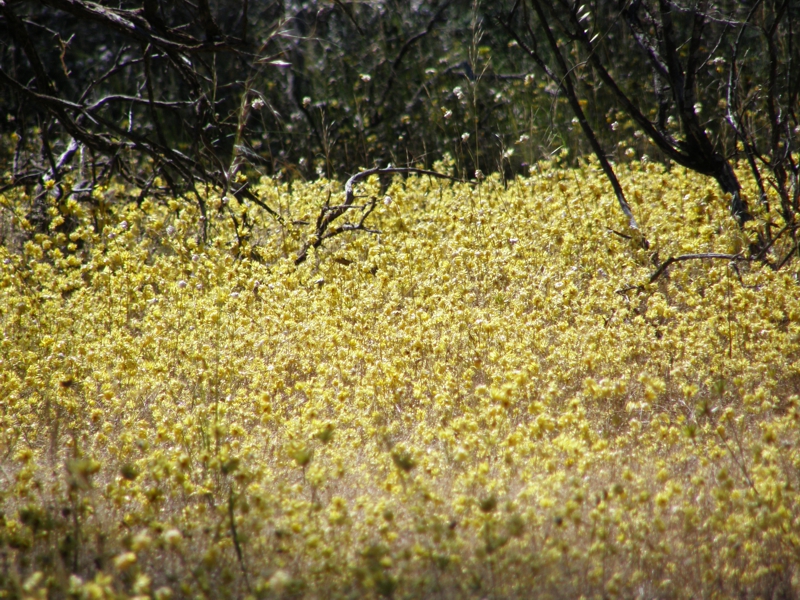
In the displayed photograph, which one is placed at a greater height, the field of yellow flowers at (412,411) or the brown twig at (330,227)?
the brown twig at (330,227)

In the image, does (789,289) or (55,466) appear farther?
(789,289)

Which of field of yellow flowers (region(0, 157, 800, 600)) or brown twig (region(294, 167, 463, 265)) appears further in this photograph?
brown twig (region(294, 167, 463, 265))

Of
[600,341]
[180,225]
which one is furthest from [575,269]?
[180,225]

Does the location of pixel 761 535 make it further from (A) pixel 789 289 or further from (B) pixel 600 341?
(A) pixel 789 289

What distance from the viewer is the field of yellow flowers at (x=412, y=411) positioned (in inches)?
85.7

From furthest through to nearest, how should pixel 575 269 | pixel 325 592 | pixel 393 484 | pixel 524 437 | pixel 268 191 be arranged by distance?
pixel 268 191, pixel 575 269, pixel 524 437, pixel 393 484, pixel 325 592

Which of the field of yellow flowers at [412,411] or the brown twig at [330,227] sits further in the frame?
the brown twig at [330,227]

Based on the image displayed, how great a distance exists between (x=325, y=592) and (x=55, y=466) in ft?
4.71

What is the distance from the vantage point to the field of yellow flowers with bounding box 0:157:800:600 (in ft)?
7.14

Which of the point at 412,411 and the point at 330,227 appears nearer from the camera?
the point at 412,411

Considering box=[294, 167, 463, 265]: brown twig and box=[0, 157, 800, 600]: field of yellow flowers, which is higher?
box=[294, 167, 463, 265]: brown twig

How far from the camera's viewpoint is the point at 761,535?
2.26m

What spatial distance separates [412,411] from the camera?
3221mm

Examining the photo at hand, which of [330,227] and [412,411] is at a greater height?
[330,227]
